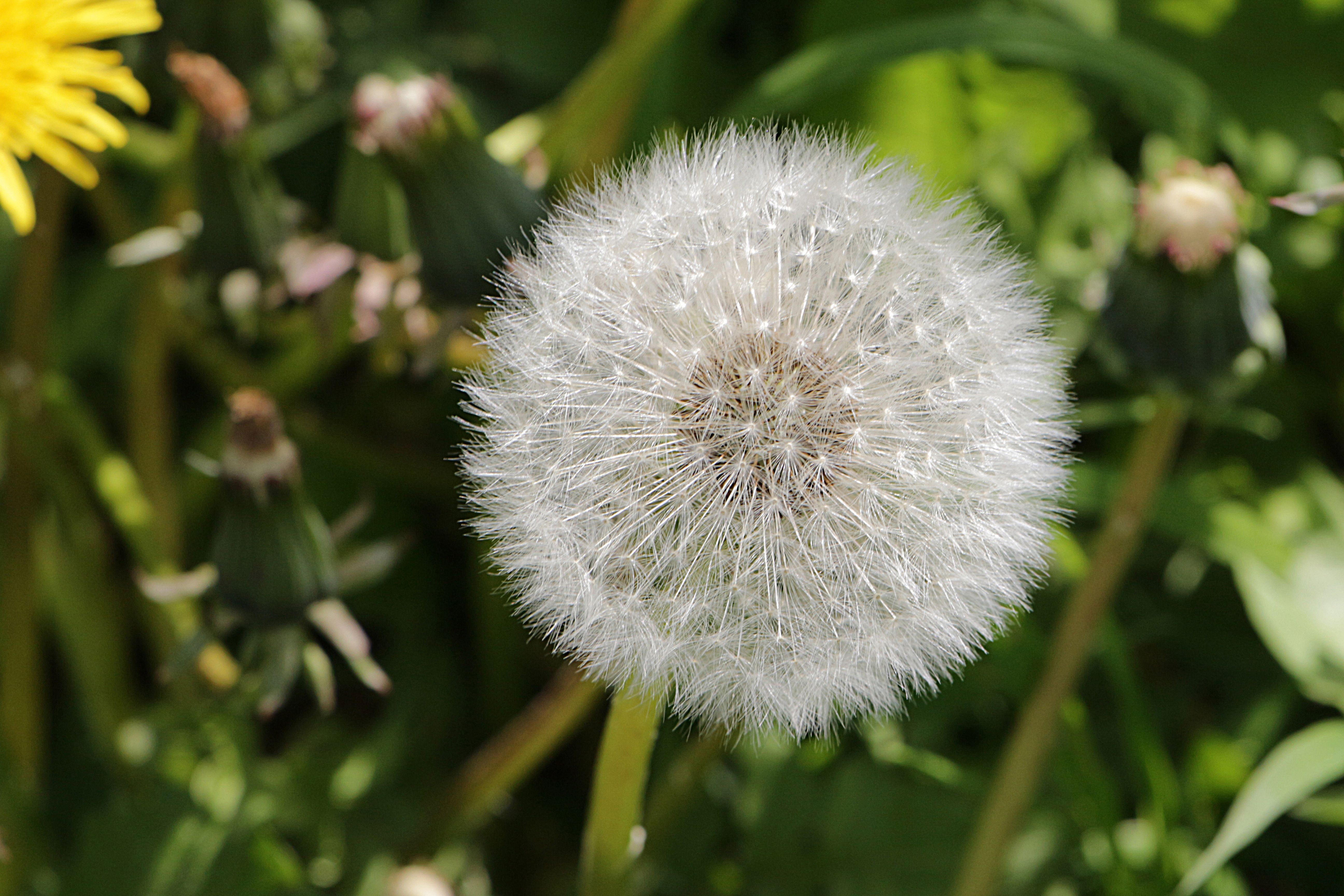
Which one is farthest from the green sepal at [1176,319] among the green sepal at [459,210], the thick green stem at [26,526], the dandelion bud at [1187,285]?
the thick green stem at [26,526]

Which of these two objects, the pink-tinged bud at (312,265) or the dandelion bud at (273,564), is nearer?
the dandelion bud at (273,564)

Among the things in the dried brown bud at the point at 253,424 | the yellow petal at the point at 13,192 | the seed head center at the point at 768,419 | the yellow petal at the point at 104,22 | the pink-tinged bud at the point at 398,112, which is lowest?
the dried brown bud at the point at 253,424

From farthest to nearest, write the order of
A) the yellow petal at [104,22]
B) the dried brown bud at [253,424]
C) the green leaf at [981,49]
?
1. the green leaf at [981,49]
2. the yellow petal at [104,22]
3. the dried brown bud at [253,424]

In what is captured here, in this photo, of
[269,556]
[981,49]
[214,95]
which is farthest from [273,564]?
[981,49]

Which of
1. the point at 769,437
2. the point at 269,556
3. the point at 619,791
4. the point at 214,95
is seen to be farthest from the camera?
the point at 214,95

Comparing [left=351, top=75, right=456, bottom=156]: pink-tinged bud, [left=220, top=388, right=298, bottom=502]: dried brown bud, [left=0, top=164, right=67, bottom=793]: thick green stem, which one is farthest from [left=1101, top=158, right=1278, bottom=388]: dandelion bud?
[left=0, top=164, right=67, bottom=793]: thick green stem

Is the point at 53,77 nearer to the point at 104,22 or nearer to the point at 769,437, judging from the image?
the point at 104,22

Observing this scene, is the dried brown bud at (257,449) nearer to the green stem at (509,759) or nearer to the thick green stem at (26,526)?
the green stem at (509,759)
